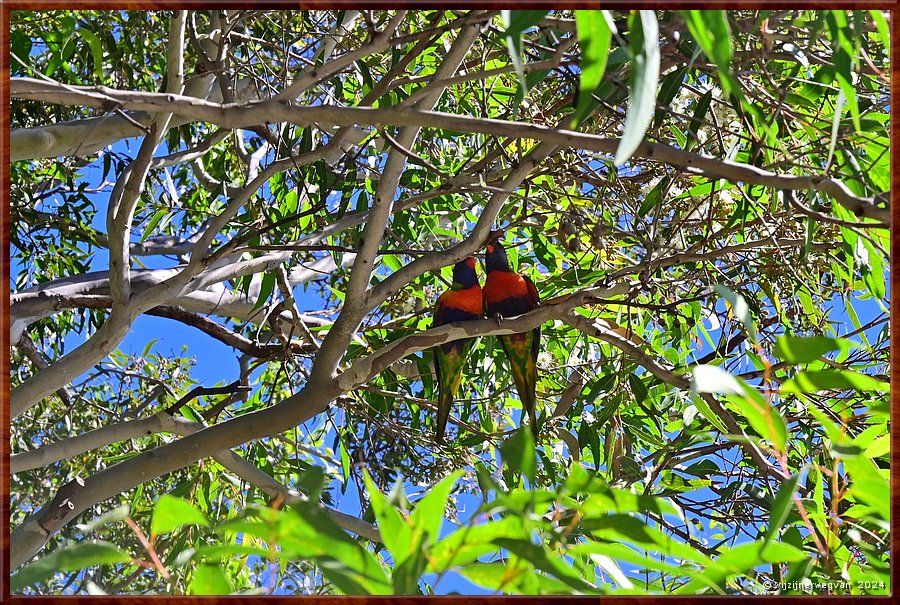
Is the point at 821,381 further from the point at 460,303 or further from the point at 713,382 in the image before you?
the point at 460,303

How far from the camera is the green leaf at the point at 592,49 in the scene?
2.20ft

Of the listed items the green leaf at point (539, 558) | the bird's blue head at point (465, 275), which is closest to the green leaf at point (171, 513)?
the green leaf at point (539, 558)

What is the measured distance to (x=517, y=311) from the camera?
191cm

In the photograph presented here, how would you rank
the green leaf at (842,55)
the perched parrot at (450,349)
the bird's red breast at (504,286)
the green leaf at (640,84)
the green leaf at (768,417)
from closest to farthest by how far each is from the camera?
1. the green leaf at (640,84)
2. the green leaf at (768,417)
3. the green leaf at (842,55)
4. the perched parrot at (450,349)
5. the bird's red breast at (504,286)

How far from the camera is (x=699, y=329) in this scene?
2008 mm

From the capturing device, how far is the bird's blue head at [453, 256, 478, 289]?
2002 mm

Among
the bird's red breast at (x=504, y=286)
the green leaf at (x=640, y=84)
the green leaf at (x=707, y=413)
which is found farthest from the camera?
the bird's red breast at (x=504, y=286)

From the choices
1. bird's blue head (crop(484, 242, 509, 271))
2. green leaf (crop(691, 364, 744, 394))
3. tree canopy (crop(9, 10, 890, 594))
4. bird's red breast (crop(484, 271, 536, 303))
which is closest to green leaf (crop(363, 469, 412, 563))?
tree canopy (crop(9, 10, 890, 594))

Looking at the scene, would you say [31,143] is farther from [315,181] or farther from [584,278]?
[584,278]

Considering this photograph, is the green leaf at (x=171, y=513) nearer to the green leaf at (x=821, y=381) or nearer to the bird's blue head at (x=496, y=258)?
the green leaf at (x=821, y=381)

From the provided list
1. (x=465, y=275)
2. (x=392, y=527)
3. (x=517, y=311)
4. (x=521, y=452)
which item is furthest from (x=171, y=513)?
(x=465, y=275)

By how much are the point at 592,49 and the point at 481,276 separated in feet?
5.96

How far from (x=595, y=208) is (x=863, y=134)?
87cm

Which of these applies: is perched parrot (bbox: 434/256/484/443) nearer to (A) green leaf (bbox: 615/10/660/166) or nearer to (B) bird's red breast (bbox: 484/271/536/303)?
(B) bird's red breast (bbox: 484/271/536/303)
